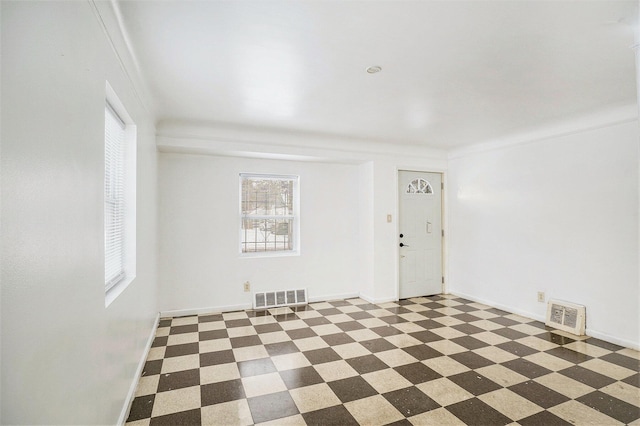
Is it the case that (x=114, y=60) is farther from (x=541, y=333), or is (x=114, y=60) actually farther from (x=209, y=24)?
(x=541, y=333)

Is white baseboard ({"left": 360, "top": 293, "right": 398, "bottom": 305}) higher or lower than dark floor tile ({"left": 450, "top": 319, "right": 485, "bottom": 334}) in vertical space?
higher

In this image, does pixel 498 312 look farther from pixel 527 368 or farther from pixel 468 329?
pixel 527 368

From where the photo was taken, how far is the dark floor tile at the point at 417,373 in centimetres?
277

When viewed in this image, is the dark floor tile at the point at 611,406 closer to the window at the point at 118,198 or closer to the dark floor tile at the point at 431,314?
the dark floor tile at the point at 431,314

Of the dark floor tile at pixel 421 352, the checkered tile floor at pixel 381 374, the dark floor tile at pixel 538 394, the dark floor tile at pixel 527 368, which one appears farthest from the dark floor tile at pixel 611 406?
the dark floor tile at pixel 421 352

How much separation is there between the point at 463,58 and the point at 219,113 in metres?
2.55

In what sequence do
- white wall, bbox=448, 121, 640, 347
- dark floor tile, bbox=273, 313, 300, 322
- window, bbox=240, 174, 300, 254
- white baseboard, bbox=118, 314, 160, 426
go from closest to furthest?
white baseboard, bbox=118, 314, 160, 426
white wall, bbox=448, 121, 640, 347
dark floor tile, bbox=273, 313, 300, 322
window, bbox=240, 174, 300, 254

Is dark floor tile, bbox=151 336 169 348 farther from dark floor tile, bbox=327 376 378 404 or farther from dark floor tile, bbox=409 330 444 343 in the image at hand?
dark floor tile, bbox=409 330 444 343

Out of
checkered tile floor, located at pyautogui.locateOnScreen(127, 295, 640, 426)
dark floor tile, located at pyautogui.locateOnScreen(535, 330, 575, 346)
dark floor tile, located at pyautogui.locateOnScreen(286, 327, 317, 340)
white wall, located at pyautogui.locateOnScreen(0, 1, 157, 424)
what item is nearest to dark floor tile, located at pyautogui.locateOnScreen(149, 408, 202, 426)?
checkered tile floor, located at pyautogui.locateOnScreen(127, 295, 640, 426)

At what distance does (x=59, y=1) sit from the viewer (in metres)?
1.18

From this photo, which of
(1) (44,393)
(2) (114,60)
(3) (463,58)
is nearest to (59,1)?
(2) (114,60)

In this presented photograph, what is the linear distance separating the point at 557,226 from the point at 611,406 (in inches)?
88.7

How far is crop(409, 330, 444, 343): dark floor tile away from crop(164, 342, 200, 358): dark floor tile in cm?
238

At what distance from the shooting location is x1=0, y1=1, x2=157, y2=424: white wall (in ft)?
2.90
